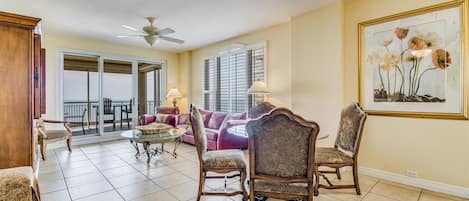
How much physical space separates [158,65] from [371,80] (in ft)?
19.3

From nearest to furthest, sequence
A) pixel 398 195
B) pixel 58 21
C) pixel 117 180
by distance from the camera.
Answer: pixel 398 195 → pixel 117 180 → pixel 58 21

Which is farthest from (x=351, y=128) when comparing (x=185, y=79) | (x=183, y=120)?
(x=185, y=79)

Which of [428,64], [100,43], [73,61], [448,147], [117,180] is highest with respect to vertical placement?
[100,43]

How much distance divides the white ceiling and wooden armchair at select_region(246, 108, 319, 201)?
2.32 metres

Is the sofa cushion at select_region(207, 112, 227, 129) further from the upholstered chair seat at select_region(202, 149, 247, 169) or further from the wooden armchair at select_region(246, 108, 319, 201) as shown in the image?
the wooden armchair at select_region(246, 108, 319, 201)

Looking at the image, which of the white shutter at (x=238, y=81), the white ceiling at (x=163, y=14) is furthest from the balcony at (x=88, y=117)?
the white shutter at (x=238, y=81)

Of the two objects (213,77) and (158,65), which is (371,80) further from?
(158,65)

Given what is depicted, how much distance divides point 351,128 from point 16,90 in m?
3.65

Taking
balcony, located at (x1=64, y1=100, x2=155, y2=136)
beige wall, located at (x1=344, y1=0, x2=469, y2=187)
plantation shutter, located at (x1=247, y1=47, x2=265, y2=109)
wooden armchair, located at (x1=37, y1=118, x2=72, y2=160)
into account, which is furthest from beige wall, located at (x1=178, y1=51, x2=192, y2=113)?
beige wall, located at (x1=344, y1=0, x2=469, y2=187)

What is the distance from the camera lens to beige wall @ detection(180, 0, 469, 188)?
8.82 ft

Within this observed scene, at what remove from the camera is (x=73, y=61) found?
19.1 ft

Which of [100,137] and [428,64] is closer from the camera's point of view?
[428,64]

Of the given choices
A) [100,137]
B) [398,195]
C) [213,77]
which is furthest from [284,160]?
[100,137]

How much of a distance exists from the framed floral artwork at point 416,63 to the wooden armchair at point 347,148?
27.9 inches
